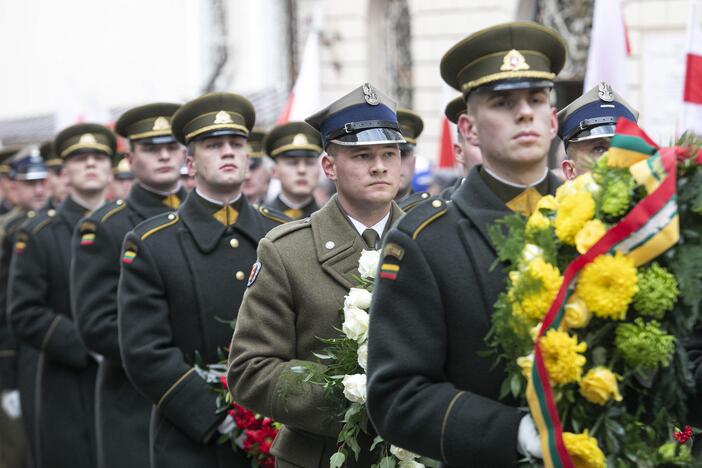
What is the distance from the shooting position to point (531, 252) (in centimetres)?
321

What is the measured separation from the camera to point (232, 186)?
5855mm

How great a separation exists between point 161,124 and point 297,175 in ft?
5.66

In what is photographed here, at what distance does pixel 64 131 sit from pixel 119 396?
9.10 feet

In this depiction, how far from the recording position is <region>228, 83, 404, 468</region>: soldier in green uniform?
4398 mm

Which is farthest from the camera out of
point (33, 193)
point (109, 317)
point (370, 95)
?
point (33, 193)

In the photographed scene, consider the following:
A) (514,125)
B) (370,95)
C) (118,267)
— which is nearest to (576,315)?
(514,125)

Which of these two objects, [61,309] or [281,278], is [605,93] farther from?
[61,309]

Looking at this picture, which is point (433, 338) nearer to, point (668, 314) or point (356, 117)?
point (668, 314)

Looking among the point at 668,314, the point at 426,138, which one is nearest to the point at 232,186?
the point at 668,314

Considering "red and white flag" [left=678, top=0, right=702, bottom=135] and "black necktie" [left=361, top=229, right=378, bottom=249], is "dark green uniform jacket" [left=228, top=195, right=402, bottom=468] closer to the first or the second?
"black necktie" [left=361, top=229, right=378, bottom=249]

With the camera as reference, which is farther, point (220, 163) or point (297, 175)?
point (297, 175)

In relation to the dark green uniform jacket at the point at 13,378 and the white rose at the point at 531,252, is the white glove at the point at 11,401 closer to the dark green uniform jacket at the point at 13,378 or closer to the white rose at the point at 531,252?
the dark green uniform jacket at the point at 13,378

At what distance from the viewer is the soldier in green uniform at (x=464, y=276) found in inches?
133

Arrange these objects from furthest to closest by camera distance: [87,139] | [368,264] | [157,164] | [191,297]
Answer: [87,139], [157,164], [191,297], [368,264]
